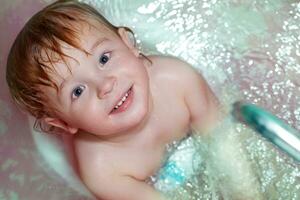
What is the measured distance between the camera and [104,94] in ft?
3.53

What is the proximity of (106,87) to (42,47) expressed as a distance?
0.12 metres

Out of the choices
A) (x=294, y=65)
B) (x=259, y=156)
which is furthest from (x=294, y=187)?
(x=294, y=65)

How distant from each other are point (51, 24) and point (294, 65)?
50 cm

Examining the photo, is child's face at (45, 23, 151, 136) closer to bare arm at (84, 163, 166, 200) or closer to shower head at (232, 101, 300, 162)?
bare arm at (84, 163, 166, 200)

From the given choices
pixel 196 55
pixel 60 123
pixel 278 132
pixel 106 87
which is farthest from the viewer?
pixel 196 55

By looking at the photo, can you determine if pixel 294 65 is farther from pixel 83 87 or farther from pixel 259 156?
pixel 83 87

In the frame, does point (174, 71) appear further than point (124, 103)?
Yes

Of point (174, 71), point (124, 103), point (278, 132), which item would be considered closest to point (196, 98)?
point (174, 71)

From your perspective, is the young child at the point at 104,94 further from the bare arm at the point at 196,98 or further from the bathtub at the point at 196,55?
the bathtub at the point at 196,55

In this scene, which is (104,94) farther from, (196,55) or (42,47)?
(196,55)

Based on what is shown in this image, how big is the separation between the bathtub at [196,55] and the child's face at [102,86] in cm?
21

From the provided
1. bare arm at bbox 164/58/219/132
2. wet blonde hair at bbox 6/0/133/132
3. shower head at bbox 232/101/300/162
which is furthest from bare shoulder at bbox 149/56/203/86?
shower head at bbox 232/101/300/162

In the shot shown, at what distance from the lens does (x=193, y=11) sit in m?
1.42

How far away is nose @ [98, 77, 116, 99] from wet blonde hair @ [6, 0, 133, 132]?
0.07m
